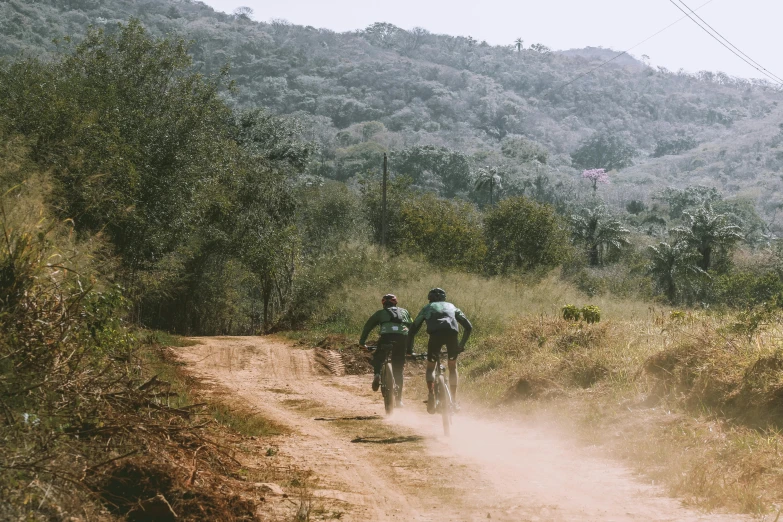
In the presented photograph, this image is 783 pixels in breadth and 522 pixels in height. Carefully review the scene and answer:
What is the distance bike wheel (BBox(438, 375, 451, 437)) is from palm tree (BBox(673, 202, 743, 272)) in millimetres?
57437

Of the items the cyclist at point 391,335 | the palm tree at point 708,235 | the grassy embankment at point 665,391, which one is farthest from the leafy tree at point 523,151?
the cyclist at point 391,335

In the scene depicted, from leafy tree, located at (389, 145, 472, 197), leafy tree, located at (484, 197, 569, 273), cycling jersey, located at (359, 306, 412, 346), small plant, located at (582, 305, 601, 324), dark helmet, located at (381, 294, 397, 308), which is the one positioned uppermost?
leafy tree, located at (389, 145, 472, 197)

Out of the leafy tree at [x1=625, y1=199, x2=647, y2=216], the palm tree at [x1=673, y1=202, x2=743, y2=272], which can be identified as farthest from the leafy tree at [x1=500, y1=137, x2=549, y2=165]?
the palm tree at [x1=673, y1=202, x2=743, y2=272]

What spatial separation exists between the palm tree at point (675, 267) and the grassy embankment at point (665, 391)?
46465mm

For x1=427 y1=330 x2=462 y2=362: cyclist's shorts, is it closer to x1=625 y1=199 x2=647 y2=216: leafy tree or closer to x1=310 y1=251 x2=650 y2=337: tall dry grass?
x1=310 y1=251 x2=650 y2=337: tall dry grass

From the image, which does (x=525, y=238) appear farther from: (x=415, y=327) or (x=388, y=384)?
(x=415, y=327)

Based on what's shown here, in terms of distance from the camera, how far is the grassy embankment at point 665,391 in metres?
7.86

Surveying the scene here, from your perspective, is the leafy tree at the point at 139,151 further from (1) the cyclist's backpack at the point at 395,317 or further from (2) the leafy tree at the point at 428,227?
(2) the leafy tree at the point at 428,227

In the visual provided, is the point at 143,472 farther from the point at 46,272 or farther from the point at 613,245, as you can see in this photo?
the point at 613,245

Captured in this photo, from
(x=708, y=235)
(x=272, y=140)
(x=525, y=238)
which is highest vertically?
(x=272, y=140)

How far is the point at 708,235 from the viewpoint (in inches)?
2474

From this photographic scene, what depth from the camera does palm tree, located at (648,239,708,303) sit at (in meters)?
61.2

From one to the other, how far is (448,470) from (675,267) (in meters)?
57.9

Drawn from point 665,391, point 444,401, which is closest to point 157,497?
point 444,401
